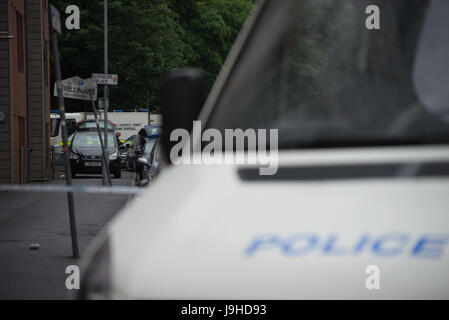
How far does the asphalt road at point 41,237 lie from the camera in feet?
29.5

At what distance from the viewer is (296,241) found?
2.17m

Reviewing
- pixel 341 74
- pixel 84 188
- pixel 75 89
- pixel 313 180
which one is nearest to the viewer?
pixel 313 180

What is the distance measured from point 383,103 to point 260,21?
49 centimetres

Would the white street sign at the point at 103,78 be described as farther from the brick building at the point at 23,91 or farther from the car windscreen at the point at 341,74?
the car windscreen at the point at 341,74

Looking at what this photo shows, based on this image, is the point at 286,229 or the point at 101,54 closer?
→ the point at 286,229

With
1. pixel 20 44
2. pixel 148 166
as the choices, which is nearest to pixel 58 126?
pixel 20 44

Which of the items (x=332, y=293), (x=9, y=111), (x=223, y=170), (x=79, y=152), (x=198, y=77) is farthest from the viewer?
(x=79, y=152)

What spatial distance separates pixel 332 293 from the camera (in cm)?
211

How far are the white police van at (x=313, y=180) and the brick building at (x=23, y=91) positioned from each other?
76.0ft

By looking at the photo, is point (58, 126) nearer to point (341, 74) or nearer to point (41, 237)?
point (41, 237)

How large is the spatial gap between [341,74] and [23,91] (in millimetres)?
27486

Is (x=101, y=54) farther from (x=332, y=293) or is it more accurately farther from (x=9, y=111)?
(x=332, y=293)

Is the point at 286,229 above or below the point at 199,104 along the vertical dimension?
below
